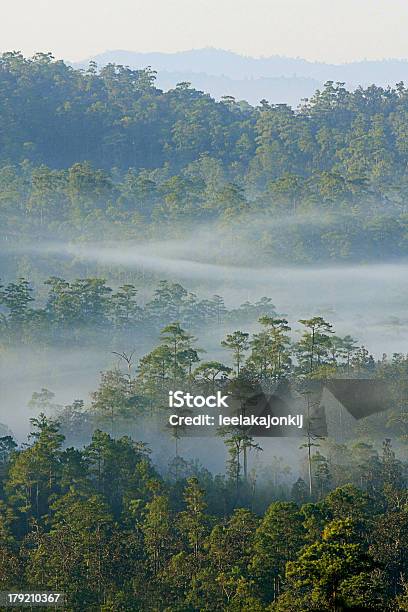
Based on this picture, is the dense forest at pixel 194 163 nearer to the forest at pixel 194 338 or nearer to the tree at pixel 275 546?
the forest at pixel 194 338

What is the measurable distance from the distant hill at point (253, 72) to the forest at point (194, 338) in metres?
47.4

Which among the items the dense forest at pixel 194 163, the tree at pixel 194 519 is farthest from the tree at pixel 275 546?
the dense forest at pixel 194 163

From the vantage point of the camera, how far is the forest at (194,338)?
1435 centimetres

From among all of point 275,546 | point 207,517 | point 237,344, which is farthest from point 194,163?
point 275,546

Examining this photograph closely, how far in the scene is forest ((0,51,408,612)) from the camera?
14352 mm

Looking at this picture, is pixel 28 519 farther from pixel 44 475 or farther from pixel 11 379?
pixel 11 379

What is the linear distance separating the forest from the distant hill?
47397mm

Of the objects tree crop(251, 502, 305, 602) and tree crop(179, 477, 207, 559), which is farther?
tree crop(179, 477, 207, 559)

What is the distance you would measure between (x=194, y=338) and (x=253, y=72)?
317 feet

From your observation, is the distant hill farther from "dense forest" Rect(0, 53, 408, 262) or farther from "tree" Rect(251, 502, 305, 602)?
"tree" Rect(251, 502, 305, 602)

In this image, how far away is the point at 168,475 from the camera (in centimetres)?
1841

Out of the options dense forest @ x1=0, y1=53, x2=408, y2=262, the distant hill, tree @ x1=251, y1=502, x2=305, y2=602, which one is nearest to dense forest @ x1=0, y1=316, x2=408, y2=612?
tree @ x1=251, y1=502, x2=305, y2=602

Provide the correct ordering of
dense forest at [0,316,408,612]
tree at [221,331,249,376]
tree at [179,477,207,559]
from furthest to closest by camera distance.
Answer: tree at [221,331,249,376] < tree at [179,477,207,559] < dense forest at [0,316,408,612]

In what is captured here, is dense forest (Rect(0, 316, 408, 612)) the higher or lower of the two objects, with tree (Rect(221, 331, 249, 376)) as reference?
lower
